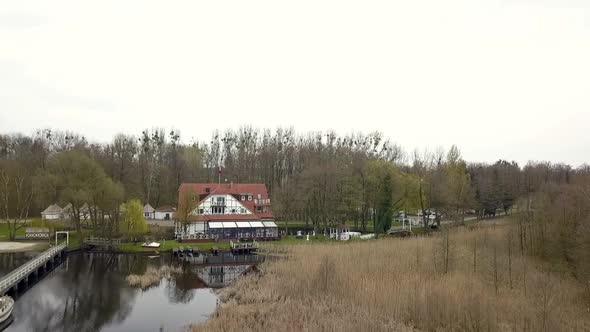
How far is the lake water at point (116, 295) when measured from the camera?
67.1 ft

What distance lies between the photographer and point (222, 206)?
156 ft

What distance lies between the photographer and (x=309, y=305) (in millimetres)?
18844

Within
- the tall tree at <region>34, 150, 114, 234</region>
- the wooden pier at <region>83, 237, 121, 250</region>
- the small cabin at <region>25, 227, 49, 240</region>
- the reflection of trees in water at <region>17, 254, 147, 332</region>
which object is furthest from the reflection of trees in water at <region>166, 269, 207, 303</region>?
the small cabin at <region>25, 227, 49, 240</region>

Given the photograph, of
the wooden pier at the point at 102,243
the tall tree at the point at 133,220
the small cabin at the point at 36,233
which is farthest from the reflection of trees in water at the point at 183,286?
the small cabin at the point at 36,233

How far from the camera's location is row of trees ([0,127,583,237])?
42.2m

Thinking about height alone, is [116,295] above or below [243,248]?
below

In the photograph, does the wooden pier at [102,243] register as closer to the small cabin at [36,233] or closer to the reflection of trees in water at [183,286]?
the small cabin at [36,233]

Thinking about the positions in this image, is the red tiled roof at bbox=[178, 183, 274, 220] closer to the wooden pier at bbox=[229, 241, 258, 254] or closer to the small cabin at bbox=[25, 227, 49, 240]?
the wooden pier at bbox=[229, 241, 258, 254]

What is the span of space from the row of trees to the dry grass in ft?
44.2

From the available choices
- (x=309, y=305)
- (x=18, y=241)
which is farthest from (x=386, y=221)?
(x=18, y=241)

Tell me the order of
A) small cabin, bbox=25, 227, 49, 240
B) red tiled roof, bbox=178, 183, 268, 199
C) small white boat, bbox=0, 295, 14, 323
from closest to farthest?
small white boat, bbox=0, 295, 14, 323
small cabin, bbox=25, 227, 49, 240
red tiled roof, bbox=178, 183, 268, 199

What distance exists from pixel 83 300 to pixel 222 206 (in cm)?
2401

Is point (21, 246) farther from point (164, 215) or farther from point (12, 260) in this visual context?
point (164, 215)

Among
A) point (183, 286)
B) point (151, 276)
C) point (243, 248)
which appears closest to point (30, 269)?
point (151, 276)
